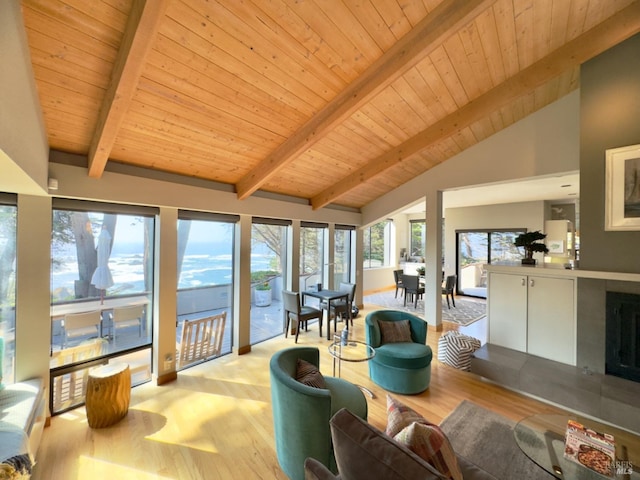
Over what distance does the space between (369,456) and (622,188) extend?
3786 millimetres

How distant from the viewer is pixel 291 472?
1.92 metres

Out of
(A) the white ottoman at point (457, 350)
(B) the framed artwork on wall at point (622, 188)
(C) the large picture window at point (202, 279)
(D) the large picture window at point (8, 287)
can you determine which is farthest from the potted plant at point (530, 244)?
(D) the large picture window at point (8, 287)

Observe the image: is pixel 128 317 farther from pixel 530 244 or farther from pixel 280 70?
pixel 530 244

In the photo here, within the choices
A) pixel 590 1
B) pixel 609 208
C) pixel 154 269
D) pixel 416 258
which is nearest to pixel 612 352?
pixel 609 208

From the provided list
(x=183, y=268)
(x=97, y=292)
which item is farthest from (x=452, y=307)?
(x=97, y=292)

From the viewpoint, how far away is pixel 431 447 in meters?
1.22

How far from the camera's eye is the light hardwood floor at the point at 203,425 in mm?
2074

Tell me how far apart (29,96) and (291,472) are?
10.1 feet

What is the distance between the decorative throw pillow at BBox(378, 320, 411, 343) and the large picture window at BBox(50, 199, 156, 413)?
3023 millimetres

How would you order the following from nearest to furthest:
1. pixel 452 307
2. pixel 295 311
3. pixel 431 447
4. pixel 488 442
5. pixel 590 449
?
pixel 431 447 < pixel 590 449 < pixel 488 442 < pixel 295 311 < pixel 452 307

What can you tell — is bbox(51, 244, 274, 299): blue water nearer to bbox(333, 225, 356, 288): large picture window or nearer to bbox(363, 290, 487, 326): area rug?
bbox(333, 225, 356, 288): large picture window

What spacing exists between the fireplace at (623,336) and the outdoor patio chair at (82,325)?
18.9ft

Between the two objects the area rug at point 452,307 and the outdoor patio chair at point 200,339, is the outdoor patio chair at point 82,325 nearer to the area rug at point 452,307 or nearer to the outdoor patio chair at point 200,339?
the outdoor patio chair at point 200,339

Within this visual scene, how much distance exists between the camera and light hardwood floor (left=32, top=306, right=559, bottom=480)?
2074 millimetres
